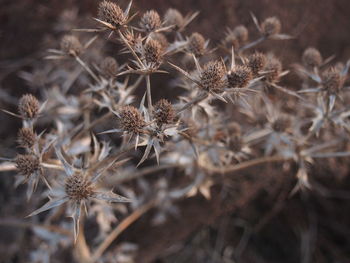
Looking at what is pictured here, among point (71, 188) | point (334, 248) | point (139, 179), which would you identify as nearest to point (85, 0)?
point (139, 179)

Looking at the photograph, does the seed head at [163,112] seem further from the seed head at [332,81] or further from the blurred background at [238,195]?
the blurred background at [238,195]

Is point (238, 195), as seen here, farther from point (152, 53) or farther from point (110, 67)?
point (152, 53)

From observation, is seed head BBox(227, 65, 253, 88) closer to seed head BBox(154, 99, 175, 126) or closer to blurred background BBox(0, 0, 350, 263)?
seed head BBox(154, 99, 175, 126)

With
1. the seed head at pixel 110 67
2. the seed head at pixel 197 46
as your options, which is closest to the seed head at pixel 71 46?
the seed head at pixel 110 67

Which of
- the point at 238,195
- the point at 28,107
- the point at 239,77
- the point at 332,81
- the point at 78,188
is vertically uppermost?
the point at 239,77

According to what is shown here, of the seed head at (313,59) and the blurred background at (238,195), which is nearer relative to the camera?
the seed head at (313,59)

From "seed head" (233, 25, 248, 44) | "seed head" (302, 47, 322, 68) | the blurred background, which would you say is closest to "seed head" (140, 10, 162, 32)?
"seed head" (233, 25, 248, 44)

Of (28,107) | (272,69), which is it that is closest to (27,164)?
(28,107)
